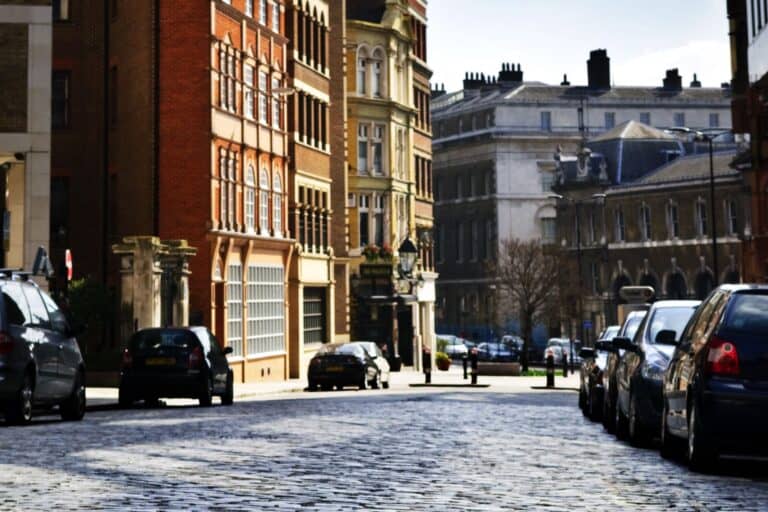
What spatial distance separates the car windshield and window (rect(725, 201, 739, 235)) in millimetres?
87482

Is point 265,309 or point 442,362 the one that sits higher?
point 265,309

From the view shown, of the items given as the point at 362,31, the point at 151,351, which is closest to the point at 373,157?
the point at 362,31

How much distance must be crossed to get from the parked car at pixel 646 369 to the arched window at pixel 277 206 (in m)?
39.9

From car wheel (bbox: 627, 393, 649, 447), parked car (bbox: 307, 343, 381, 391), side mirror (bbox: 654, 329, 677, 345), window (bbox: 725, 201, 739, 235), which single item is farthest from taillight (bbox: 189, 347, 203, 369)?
window (bbox: 725, 201, 739, 235)

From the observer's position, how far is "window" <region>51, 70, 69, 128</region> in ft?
179

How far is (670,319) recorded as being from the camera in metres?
20.4

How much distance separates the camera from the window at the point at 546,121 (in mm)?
142875

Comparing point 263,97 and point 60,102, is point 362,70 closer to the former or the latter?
point 263,97

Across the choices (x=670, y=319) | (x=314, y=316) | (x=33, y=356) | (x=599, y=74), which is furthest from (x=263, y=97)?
(x=599, y=74)

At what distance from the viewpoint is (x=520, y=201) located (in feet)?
466

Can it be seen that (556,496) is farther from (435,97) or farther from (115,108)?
(435,97)

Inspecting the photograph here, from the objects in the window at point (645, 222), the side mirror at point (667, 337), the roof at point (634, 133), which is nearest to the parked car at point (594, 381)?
the side mirror at point (667, 337)

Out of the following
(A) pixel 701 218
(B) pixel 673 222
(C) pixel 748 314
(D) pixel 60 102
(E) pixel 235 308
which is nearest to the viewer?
(C) pixel 748 314

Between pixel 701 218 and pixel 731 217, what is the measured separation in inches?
130
